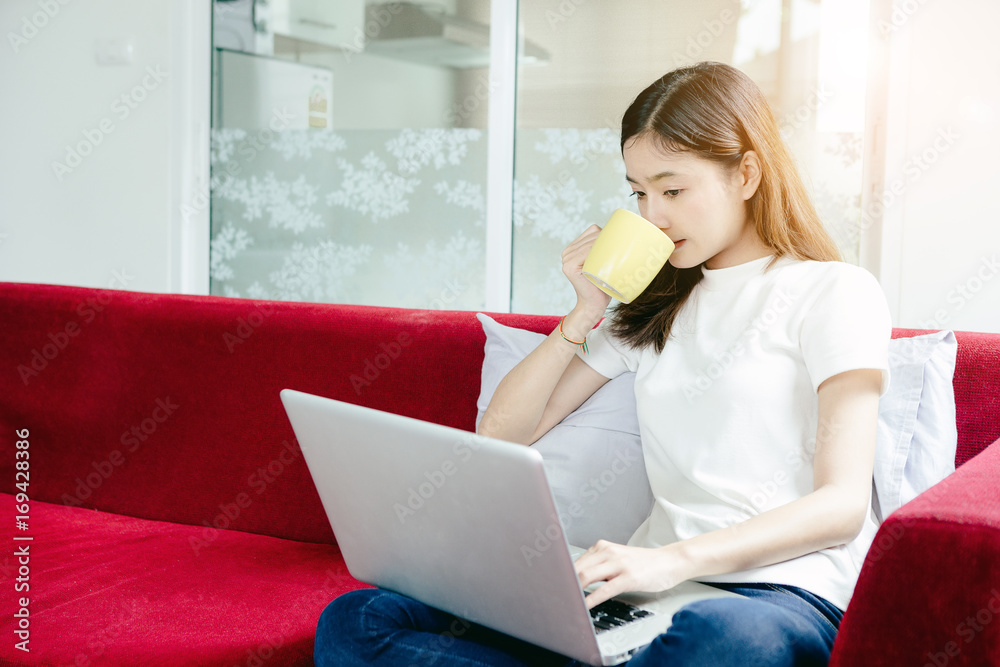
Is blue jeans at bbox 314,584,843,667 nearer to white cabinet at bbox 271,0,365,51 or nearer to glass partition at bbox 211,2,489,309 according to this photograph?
glass partition at bbox 211,2,489,309

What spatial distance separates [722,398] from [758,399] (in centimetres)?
4

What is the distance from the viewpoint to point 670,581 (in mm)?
873

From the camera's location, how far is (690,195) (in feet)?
3.70

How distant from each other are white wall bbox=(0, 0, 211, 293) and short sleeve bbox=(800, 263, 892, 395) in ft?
8.47

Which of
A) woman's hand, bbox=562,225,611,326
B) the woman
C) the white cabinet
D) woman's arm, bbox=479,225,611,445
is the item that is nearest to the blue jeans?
the woman

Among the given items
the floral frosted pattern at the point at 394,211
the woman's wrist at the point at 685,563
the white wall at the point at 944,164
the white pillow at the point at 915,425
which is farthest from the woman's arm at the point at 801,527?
the floral frosted pattern at the point at 394,211

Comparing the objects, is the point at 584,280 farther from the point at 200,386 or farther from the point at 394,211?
the point at 394,211

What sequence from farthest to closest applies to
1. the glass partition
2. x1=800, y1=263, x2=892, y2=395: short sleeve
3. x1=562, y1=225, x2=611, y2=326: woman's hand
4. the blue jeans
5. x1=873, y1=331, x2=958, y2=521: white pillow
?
the glass partition < x1=562, y1=225, x2=611, y2=326: woman's hand < x1=873, y1=331, x2=958, y2=521: white pillow < x1=800, y1=263, x2=892, y2=395: short sleeve < the blue jeans

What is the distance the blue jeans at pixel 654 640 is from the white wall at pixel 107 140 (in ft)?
7.91

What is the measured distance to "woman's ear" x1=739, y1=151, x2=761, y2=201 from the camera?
1.14 m

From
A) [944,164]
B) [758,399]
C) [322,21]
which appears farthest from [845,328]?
[322,21]

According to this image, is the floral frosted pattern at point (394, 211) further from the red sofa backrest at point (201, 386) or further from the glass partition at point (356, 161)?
the red sofa backrest at point (201, 386)

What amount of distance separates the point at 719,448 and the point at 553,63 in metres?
1.91

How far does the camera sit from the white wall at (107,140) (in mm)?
3049
